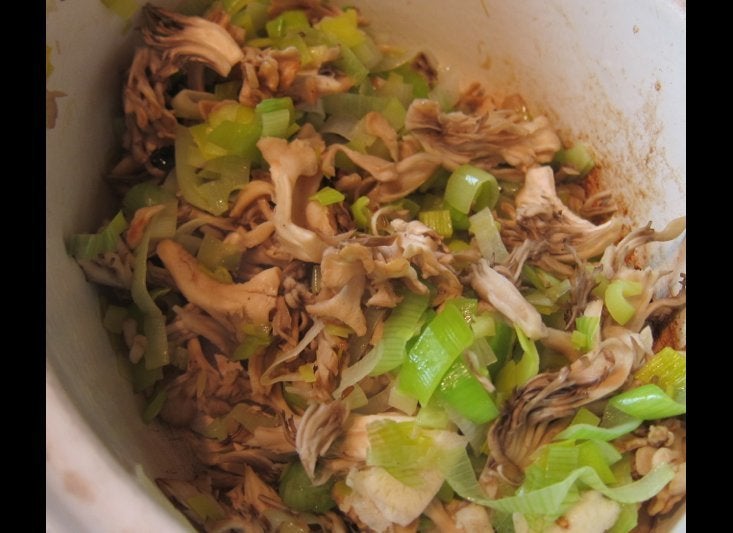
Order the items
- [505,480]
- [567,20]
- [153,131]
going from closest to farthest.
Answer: [505,480] → [153,131] → [567,20]

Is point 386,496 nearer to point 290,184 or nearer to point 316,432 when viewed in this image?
point 316,432

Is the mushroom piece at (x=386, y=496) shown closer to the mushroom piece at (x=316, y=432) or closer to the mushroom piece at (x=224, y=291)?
the mushroom piece at (x=316, y=432)

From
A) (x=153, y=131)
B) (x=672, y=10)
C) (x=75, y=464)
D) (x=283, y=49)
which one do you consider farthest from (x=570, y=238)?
(x=75, y=464)

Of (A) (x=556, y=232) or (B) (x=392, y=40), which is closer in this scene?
(A) (x=556, y=232)

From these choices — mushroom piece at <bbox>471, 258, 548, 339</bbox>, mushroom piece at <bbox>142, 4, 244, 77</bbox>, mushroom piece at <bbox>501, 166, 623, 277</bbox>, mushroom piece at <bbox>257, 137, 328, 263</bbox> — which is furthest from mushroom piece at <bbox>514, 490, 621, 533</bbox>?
mushroom piece at <bbox>142, 4, 244, 77</bbox>

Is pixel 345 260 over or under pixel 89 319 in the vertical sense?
over

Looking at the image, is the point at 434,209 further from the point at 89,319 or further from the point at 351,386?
the point at 89,319

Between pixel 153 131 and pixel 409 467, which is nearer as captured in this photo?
pixel 409 467

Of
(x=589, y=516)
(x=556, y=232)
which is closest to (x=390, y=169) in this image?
(x=556, y=232)
